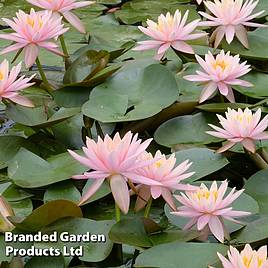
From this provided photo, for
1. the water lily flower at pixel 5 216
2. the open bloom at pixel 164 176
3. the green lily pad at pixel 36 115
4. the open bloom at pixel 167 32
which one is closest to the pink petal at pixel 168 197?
the open bloom at pixel 164 176

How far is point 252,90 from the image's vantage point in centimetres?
150

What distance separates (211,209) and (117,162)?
0.15m

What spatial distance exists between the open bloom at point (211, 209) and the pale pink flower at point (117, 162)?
0.06 meters

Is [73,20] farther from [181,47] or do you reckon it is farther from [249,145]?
[249,145]

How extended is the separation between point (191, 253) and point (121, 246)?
5.3 inches

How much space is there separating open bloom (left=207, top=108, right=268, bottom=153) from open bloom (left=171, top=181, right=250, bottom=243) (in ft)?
0.63

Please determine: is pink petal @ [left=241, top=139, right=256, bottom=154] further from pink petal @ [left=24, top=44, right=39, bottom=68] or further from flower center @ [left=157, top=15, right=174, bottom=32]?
pink petal @ [left=24, top=44, right=39, bottom=68]

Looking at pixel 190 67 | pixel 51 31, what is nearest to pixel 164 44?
pixel 190 67

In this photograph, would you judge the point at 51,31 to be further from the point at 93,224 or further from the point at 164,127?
the point at 93,224

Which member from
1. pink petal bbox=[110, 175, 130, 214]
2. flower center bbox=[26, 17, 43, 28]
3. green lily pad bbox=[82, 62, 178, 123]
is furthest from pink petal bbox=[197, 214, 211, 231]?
flower center bbox=[26, 17, 43, 28]

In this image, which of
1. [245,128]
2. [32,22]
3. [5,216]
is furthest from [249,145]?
[32,22]

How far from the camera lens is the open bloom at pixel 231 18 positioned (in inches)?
61.1

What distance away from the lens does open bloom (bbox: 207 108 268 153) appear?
1180 millimetres

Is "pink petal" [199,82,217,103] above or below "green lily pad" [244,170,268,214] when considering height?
above
